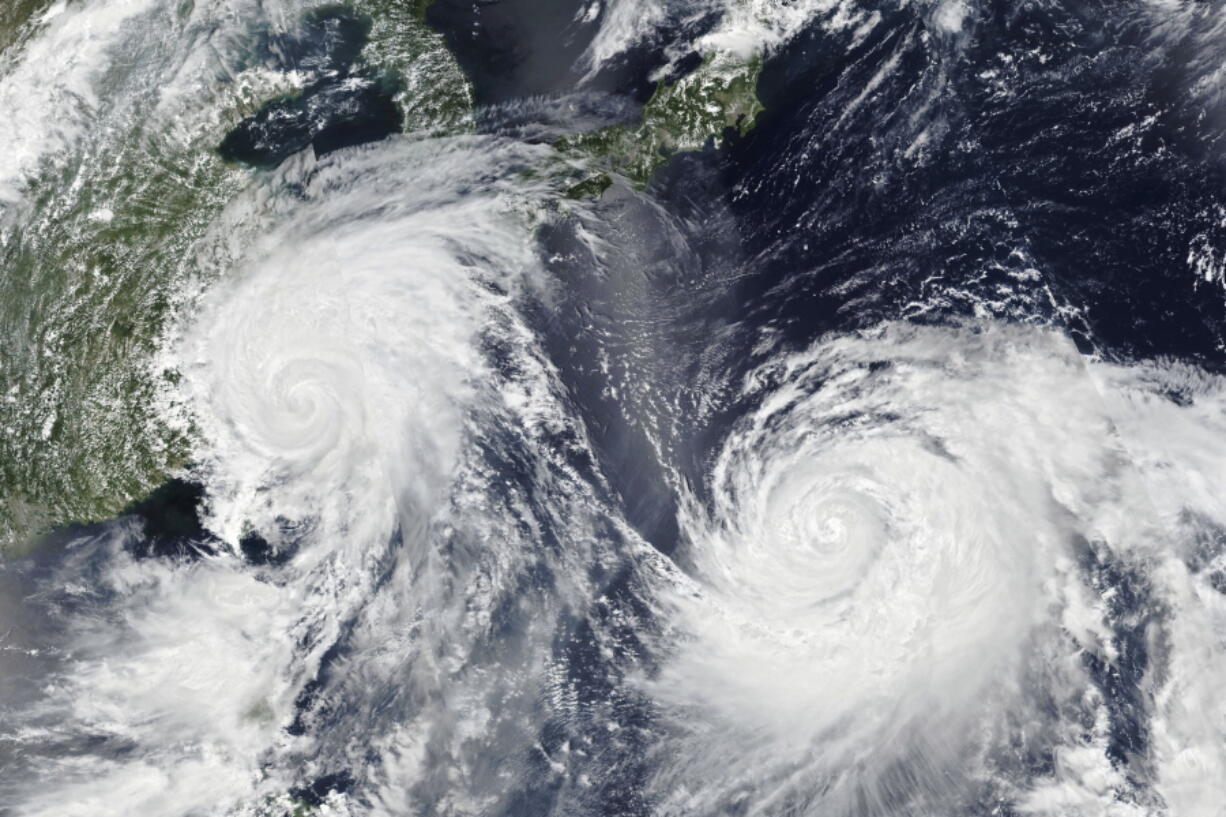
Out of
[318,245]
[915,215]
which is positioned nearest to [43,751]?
[318,245]

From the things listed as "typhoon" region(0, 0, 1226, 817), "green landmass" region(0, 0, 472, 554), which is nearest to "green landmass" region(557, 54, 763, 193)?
"typhoon" region(0, 0, 1226, 817)

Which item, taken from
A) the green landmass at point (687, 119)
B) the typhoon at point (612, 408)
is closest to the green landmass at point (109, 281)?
the typhoon at point (612, 408)

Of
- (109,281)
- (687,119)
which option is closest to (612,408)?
(687,119)

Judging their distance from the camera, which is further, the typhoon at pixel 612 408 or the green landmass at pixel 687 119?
the green landmass at pixel 687 119

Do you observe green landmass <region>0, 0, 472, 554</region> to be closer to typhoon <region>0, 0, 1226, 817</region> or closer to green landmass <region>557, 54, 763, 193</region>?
typhoon <region>0, 0, 1226, 817</region>

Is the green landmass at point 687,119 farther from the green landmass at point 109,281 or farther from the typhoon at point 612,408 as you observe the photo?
the green landmass at point 109,281

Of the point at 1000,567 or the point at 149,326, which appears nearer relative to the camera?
the point at 1000,567

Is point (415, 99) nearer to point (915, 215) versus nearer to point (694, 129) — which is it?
point (694, 129)

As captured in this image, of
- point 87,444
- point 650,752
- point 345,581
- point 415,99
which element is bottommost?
point 650,752

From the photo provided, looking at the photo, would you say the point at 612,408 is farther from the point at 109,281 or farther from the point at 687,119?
the point at 109,281
